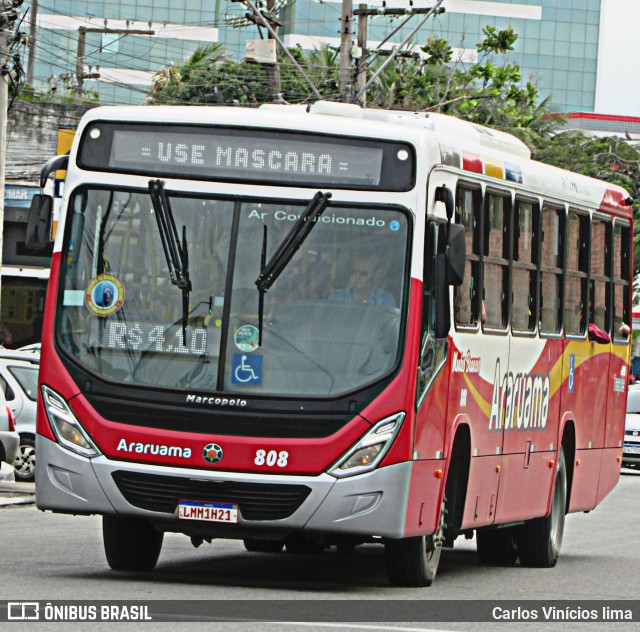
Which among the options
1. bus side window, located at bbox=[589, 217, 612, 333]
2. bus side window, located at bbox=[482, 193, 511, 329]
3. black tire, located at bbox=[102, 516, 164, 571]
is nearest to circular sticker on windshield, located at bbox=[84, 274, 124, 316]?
black tire, located at bbox=[102, 516, 164, 571]

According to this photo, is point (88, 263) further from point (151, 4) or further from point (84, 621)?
point (151, 4)

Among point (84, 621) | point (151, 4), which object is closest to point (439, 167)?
point (84, 621)

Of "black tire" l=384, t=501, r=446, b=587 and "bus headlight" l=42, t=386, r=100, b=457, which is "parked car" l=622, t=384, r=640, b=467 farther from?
"bus headlight" l=42, t=386, r=100, b=457

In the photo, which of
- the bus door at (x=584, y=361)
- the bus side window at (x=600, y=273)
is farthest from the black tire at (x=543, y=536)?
the bus side window at (x=600, y=273)

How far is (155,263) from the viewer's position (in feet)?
36.0

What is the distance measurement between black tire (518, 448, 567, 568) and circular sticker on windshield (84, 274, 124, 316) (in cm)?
503

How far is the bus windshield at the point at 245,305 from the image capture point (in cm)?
1075

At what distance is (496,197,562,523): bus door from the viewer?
13.2m

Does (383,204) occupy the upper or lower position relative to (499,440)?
upper

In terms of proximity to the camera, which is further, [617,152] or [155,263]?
[617,152]

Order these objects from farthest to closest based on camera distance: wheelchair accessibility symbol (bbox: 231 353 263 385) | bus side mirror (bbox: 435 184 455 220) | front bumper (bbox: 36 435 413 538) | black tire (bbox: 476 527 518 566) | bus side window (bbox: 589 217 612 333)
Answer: bus side window (bbox: 589 217 612 333) → black tire (bbox: 476 527 518 566) → bus side mirror (bbox: 435 184 455 220) → wheelchair accessibility symbol (bbox: 231 353 263 385) → front bumper (bbox: 36 435 413 538)

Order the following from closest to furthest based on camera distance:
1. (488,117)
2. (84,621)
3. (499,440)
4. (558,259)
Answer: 1. (84,621)
2. (499,440)
3. (558,259)
4. (488,117)

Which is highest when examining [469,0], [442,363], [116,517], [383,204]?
[469,0]

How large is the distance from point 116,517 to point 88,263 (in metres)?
1.72
